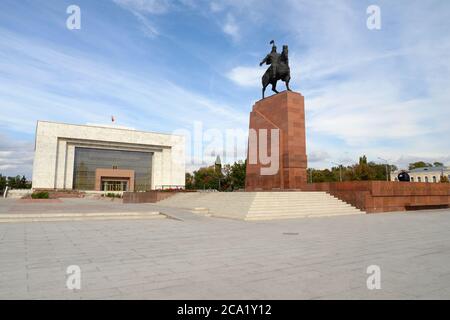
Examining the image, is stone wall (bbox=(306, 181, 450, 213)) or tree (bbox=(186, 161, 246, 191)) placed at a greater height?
tree (bbox=(186, 161, 246, 191))

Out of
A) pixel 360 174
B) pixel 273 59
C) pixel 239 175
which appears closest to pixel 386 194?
pixel 273 59

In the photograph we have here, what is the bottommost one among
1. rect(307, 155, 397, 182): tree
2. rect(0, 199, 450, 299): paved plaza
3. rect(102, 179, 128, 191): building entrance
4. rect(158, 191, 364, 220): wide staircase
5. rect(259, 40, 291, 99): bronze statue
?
rect(0, 199, 450, 299): paved plaza

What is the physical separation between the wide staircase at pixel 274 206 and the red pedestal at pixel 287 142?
6.43ft

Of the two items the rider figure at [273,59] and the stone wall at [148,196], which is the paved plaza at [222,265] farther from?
the stone wall at [148,196]

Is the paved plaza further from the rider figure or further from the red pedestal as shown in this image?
the rider figure

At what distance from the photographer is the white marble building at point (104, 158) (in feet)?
177

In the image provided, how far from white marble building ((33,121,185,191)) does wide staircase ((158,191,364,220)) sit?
4515 cm

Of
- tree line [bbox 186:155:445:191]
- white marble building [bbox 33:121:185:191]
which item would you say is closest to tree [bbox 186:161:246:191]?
A: tree line [bbox 186:155:445:191]

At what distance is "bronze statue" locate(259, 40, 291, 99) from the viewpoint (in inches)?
816

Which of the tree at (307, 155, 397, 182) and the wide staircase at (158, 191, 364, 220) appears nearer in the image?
the wide staircase at (158, 191, 364, 220)

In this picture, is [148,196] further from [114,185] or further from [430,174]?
[430,174]

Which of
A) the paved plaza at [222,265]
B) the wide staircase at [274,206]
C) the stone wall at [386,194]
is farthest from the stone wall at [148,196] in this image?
the paved plaza at [222,265]
